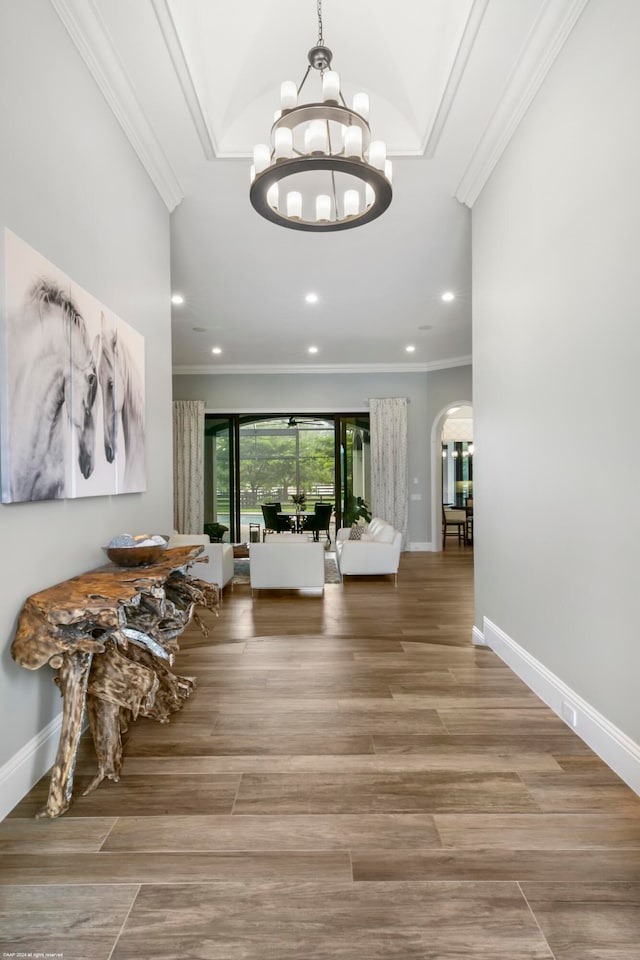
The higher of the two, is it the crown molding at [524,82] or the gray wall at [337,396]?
the crown molding at [524,82]

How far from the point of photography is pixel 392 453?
8.86 meters

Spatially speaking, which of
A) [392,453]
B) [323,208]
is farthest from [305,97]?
[392,453]

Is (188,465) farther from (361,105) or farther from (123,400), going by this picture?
(361,105)

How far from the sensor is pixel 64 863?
154 cm

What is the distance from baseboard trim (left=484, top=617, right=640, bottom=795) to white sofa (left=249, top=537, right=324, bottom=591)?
2645mm

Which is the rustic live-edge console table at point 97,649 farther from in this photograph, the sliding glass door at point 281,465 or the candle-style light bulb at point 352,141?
the sliding glass door at point 281,465

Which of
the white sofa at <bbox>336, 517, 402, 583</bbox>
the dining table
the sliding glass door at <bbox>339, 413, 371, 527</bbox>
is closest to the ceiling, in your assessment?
the white sofa at <bbox>336, 517, 402, 583</bbox>

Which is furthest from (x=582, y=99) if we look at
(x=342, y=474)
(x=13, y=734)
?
(x=342, y=474)

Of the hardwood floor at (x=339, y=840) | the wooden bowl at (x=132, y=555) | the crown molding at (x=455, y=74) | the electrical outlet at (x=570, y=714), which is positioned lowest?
the hardwood floor at (x=339, y=840)

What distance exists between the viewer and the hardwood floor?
1.29 m

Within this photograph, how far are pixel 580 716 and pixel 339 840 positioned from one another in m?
1.29

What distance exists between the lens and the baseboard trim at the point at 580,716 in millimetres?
1911

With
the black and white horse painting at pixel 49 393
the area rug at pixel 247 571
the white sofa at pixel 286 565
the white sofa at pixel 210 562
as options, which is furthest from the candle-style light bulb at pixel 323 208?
the area rug at pixel 247 571

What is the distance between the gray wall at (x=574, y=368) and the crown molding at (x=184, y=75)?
6.20 ft
